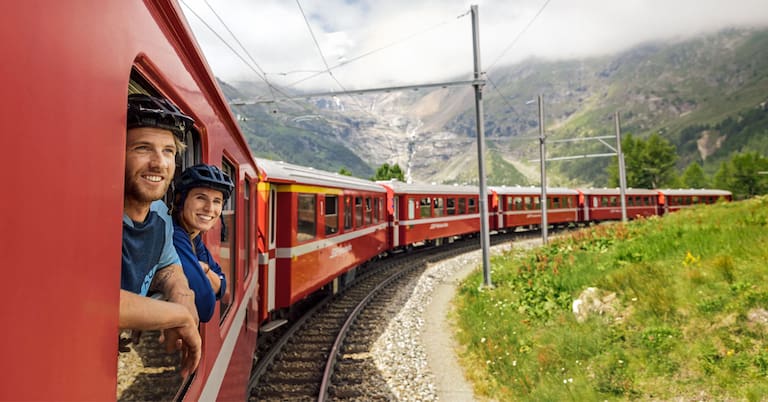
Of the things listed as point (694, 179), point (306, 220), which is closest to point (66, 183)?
point (306, 220)

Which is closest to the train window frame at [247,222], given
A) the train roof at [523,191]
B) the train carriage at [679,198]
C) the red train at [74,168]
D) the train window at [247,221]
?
the train window at [247,221]

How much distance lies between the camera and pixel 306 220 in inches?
330

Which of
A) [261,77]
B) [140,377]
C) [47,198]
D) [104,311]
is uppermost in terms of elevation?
[261,77]

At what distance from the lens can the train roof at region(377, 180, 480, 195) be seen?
56.7ft

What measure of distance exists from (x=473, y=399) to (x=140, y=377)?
5.68 metres

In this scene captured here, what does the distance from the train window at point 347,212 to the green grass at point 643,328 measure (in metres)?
3.46

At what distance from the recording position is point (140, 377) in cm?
152

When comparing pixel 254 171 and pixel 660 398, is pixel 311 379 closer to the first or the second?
pixel 254 171

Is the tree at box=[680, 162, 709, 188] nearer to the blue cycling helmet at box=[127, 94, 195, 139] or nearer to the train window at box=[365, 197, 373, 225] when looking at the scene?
the train window at box=[365, 197, 373, 225]

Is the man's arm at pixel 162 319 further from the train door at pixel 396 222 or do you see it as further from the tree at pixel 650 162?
the tree at pixel 650 162

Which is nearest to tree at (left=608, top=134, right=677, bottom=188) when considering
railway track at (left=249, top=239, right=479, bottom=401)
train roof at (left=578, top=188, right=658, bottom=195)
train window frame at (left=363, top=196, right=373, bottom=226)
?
train roof at (left=578, top=188, right=658, bottom=195)

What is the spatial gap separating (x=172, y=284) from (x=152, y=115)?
0.63m

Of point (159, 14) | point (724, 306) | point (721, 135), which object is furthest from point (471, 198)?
point (721, 135)

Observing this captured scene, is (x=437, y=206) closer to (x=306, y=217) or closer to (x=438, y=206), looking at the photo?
(x=438, y=206)
